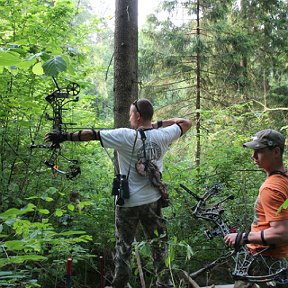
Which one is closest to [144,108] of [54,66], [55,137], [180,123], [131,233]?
[180,123]

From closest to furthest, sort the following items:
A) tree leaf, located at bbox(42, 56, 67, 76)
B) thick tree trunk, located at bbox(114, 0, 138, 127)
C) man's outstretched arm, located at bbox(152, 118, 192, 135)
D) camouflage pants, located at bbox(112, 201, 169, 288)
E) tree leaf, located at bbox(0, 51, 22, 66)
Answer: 1. tree leaf, located at bbox(0, 51, 22, 66)
2. tree leaf, located at bbox(42, 56, 67, 76)
3. camouflage pants, located at bbox(112, 201, 169, 288)
4. man's outstretched arm, located at bbox(152, 118, 192, 135)
5. thick tree trunk, located at bbox(114, 0, 138, 127)

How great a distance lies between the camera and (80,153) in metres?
6.74

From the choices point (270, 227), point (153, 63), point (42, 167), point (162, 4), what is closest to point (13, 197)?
point (42, 167)

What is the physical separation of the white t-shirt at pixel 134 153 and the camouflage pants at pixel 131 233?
0.08 m

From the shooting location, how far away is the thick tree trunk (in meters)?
5.10

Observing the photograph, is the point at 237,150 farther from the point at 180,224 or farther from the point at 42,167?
the point at 42,167

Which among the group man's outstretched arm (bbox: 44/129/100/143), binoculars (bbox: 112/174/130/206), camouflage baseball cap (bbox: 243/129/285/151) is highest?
camouflage baseball cap (bbox: 243/129/285/151)

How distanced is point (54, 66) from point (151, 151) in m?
1.93

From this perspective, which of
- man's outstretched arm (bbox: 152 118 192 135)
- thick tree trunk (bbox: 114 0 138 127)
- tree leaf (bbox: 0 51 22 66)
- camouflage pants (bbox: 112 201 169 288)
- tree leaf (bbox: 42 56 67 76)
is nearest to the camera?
tree leaf (bbox: 0 51 22 66)

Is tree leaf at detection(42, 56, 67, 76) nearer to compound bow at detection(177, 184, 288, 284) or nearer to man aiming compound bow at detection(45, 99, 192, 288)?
compound bow at detection(177, 184, 288, 284)

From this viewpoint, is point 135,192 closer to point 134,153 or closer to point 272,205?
point 134,153

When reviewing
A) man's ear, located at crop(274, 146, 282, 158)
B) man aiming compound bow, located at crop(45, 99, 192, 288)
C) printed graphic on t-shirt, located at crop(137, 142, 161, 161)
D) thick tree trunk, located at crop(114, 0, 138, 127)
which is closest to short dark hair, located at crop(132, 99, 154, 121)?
man aiming compound bow, located at crop(45, 99, 192, 288)

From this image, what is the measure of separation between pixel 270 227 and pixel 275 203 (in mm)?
157

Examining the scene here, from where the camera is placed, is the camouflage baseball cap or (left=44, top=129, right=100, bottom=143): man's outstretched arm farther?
(left=44, top=129, right=100, bottom=143): man's outstretched arm
